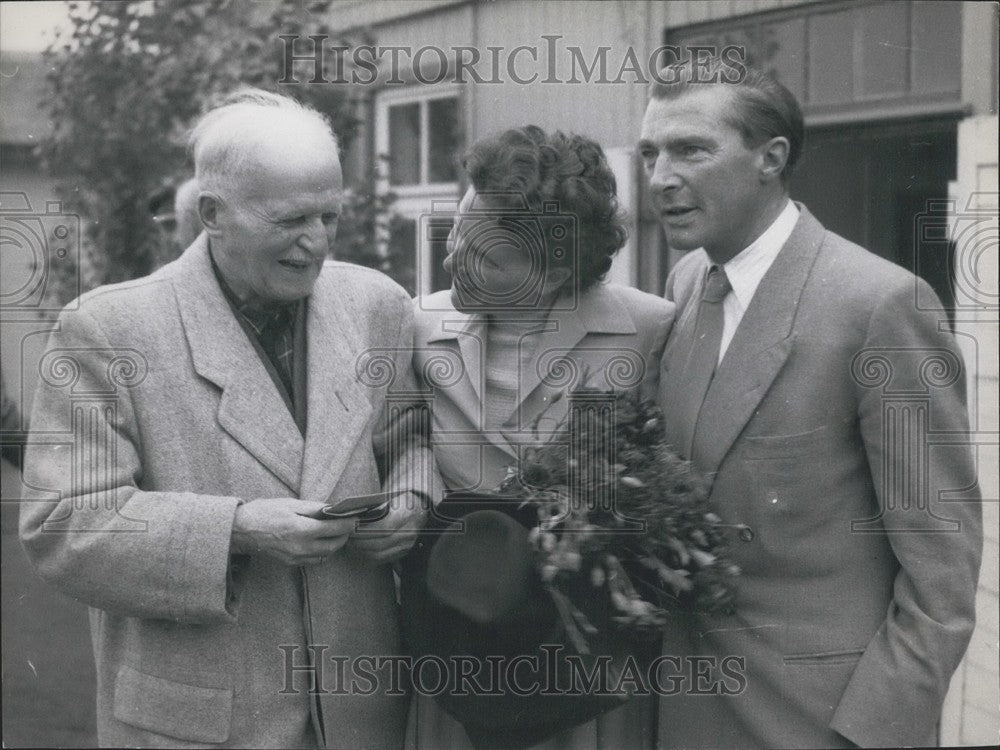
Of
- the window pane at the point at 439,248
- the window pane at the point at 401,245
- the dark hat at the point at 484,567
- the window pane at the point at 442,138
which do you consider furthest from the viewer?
the window pane at the point at 401,245

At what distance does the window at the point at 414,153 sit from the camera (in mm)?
4517

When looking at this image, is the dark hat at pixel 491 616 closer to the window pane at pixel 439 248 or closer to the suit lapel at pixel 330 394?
the suit lapel at pixel 330 394

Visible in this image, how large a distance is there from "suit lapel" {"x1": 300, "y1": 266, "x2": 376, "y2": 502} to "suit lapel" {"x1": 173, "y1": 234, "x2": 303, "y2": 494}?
0.04 metres

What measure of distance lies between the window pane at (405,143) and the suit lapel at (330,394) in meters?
2.11

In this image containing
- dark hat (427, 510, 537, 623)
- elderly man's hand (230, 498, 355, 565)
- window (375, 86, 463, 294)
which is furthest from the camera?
window (375, 86, 463, 294)

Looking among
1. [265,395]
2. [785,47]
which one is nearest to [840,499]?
[265,395]

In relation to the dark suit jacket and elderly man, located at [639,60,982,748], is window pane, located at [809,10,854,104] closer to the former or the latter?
elderly man, located at [639,60,982,748]

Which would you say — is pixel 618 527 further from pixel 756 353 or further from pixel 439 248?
pixel 439 248

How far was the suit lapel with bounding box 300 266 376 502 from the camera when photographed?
2771 mm

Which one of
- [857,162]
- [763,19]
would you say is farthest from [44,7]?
[857,162]

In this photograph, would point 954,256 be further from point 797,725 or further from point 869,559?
point 797,725

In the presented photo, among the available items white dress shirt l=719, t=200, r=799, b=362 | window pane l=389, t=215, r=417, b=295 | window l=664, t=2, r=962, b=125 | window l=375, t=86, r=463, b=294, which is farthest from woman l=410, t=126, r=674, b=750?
window pane l=389, t=215, r=417, b=295

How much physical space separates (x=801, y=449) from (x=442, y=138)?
2.35m

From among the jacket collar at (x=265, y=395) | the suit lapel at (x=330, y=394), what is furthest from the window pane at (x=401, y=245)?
the jacket collar at (x=265, y=395)
